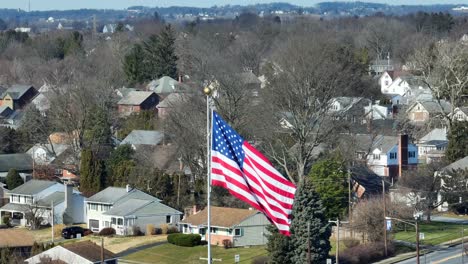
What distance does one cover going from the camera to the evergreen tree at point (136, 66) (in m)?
119

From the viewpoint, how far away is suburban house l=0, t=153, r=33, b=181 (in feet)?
247

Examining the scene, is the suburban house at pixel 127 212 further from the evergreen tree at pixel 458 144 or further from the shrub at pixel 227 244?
the evergreen tree at pixel 458 144

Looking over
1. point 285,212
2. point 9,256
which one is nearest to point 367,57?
point 9,256

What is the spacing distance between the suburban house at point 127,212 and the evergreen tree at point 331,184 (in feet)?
24.7

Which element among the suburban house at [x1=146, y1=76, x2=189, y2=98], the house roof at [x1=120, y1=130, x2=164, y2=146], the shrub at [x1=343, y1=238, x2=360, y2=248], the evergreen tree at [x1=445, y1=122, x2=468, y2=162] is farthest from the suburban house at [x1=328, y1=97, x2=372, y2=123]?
the suburban house at [x1=146, y1=76, x2=189, y2=98]

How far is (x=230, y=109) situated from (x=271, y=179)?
4094 cm

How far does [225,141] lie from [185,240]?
30419 mm

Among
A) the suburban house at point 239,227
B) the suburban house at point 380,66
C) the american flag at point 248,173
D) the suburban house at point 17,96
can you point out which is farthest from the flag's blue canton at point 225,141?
the suburban house at point 380,66

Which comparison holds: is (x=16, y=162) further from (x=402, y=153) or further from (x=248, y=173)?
(x=248, y=173)

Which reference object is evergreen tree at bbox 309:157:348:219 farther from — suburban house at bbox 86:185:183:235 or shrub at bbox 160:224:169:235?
suburban house at bbox 86:185:183:235

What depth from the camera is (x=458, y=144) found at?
67188mm

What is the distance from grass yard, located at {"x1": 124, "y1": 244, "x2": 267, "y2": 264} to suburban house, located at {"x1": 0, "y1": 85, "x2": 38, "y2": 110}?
57205 mm

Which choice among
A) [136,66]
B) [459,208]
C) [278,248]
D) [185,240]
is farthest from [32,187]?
[136,66]

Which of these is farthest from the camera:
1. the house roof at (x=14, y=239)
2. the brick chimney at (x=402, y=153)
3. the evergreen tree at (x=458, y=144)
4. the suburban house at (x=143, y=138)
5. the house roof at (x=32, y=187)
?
the suburban house at (x=143, y=138)
